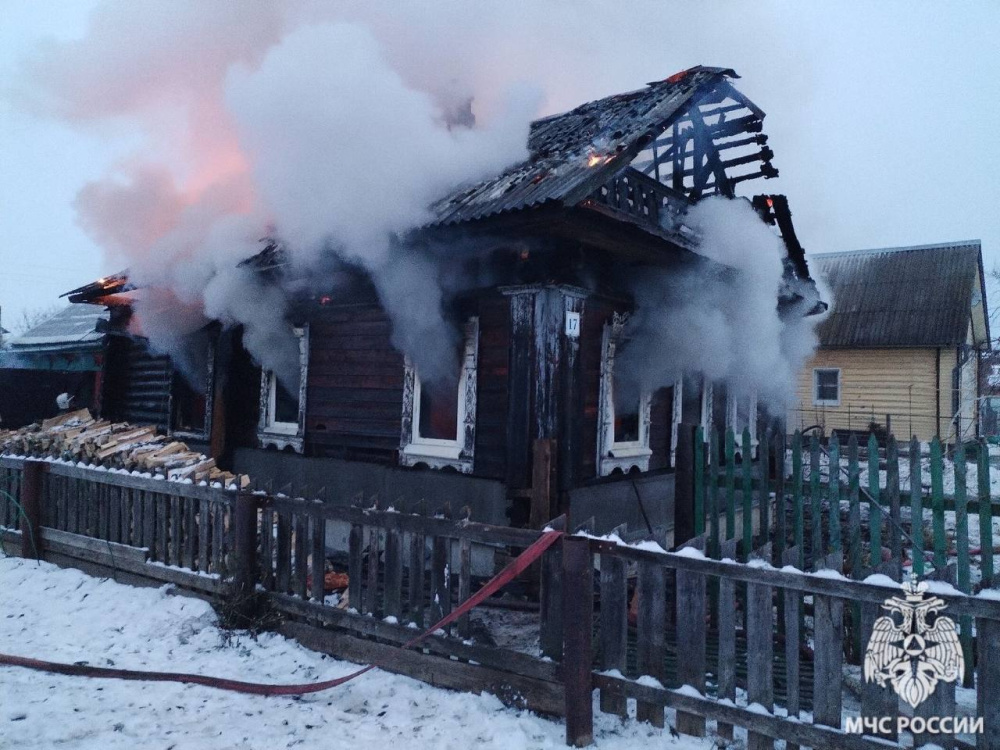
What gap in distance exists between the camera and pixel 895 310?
78.2ft

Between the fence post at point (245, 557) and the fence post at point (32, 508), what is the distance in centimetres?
369

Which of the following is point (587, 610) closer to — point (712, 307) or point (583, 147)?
point (583, 147)

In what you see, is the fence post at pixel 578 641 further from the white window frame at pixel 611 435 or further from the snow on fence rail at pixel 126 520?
the white window frame at pixel 611 435

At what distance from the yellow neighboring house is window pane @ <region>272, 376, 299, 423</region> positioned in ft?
62.7

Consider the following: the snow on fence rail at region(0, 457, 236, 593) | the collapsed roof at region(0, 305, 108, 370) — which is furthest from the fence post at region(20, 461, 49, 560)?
the collapsed roof at region(0, 305, 108, 370)

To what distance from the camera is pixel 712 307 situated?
340 inches

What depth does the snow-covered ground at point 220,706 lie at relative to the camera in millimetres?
3803

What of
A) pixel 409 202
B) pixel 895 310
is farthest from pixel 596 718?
pixel 895 310

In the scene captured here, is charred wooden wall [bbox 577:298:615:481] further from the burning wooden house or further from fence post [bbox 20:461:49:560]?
fence post [bbox 20:461:49:560]

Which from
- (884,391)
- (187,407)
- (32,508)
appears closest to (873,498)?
(32,508)

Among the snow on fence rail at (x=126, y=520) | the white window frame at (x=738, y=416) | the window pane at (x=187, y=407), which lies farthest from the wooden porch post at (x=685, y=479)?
the window pane at (x=187, y=407)

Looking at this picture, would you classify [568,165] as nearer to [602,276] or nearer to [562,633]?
[602,276]

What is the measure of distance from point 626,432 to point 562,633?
5.04m

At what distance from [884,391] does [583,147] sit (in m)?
20.2
